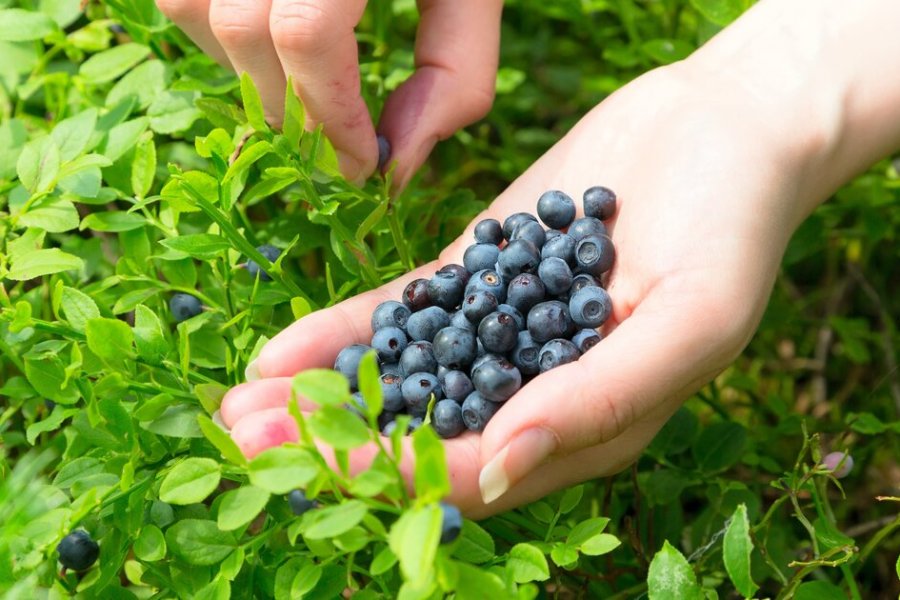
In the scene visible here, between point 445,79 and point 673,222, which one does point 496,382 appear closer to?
point 673,222

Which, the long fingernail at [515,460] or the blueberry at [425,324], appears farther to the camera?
the blueberry at [425,324]

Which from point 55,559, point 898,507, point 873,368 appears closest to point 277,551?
point 55,559

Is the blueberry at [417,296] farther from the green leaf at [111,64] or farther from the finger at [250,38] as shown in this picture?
the green leaf at [111,64]

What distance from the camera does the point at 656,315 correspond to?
1566 millimetres

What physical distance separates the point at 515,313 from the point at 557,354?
19cm

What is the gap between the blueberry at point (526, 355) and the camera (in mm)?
1791

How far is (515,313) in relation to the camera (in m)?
1.87

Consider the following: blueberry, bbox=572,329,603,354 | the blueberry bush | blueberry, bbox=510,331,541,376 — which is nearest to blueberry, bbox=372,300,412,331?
the blueberry bush

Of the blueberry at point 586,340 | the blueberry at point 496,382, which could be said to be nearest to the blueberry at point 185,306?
the blueberry at point 496,382

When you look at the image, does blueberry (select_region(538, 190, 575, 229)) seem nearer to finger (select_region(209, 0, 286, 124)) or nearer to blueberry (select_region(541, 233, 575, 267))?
blueberry (select_region(541, 233, 575, 267))

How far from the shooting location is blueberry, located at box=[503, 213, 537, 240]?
A: 6.59 ft

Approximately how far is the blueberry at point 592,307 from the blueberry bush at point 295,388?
334mm

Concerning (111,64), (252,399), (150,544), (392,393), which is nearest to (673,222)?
(392,393)

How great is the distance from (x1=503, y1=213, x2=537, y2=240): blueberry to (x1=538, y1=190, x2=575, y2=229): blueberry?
0.03 metres
